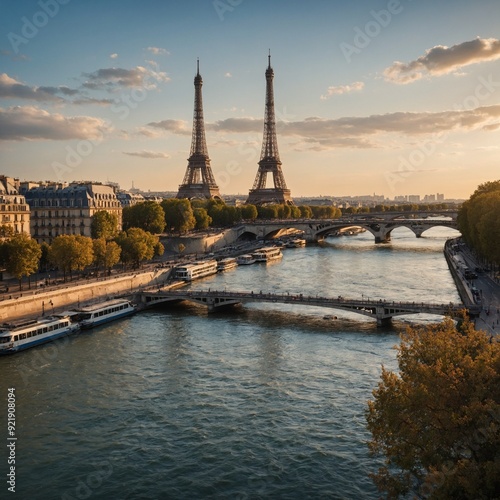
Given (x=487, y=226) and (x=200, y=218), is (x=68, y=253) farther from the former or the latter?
(x=200, y=218)

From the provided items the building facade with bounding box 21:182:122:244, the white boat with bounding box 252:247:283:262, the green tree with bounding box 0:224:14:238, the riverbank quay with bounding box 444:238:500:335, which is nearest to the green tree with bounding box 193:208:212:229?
the white boat with bounding box 252:247:283:262

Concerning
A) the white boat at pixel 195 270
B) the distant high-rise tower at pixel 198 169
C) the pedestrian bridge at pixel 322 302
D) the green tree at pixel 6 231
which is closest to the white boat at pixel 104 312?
the pedestrian bridge at pixel 322 302

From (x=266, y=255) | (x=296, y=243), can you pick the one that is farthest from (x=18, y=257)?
(x=296, y=243)

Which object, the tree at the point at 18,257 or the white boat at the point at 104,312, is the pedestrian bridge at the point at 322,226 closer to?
the tree at the point at 18,257

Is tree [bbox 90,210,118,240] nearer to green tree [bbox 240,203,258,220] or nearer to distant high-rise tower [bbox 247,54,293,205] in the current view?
green tree [bbox 240,203,258,220]

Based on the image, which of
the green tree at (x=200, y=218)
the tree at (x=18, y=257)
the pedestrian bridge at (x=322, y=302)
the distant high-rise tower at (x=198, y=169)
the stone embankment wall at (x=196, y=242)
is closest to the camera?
the pedestrian bridge at (x=322, y=302)
